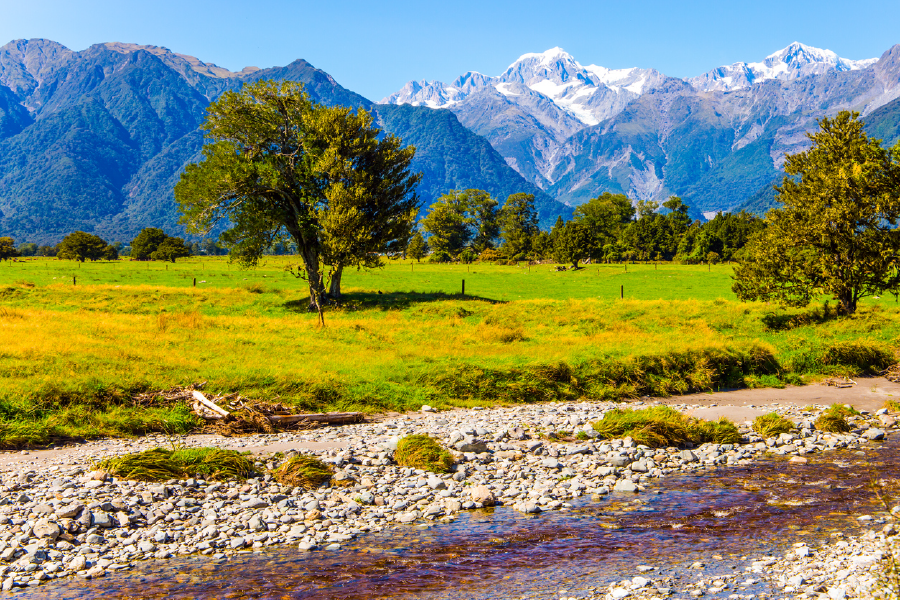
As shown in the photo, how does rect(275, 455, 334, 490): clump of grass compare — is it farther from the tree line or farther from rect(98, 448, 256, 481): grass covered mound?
the tree line

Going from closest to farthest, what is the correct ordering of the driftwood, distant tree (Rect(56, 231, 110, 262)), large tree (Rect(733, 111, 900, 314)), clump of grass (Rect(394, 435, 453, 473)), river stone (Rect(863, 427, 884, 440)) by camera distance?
clump of grass (Rect(394, 435, 453, 473)) < river stone (Rect(863, 427, 884, 440)) < the driftwood < large tree (Rect(733, 111, 900, 314)) < distant tree (Rect(56, 231, 110, 262))

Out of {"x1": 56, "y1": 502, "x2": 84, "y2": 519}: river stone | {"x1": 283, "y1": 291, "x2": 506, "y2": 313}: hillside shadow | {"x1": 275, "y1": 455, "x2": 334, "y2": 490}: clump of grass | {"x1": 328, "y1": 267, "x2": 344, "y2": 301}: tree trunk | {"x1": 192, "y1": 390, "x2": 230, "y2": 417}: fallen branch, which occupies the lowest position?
{"x1": 275, "y1": 455, "x2": 334, "y2": 490}: clump of grass

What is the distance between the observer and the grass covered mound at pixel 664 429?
63.2ft

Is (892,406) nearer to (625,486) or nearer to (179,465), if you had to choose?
(625,486)

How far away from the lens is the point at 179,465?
15320 mm

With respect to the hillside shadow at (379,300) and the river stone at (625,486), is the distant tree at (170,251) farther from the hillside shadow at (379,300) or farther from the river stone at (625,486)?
the river stone at (625,486)

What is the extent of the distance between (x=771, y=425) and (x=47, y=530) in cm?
2009

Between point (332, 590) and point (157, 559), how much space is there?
353 centimetres

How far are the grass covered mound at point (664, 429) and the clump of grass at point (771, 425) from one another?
833mm

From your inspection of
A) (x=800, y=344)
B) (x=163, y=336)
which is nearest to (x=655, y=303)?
(x=800, y=344)

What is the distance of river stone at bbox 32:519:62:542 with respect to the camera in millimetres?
11586

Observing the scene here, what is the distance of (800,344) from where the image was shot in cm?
3347

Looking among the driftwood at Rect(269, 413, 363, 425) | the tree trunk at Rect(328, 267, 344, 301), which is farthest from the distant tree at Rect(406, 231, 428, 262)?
the driftwood at Rect(269, 413, 363, 425)

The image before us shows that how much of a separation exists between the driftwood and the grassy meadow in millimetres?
1497
